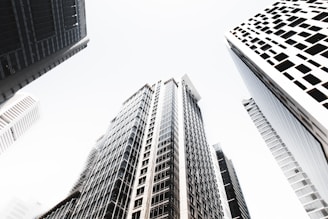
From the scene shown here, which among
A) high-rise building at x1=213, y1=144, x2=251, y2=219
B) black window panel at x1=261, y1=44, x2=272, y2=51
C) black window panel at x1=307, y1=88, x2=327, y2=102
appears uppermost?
black window panel at x1=307, y1=88, x2=327, y2=102

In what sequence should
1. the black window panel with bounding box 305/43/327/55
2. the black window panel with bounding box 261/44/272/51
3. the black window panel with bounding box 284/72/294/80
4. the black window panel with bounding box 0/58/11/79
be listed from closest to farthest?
the black window panel with bounding box 305/43/327/55 → the black window panel with bounding box 284/72/294/80 → the black window panel with bounding box 0/58/11/79 → the black window panel with bounding box 261/44/272/51

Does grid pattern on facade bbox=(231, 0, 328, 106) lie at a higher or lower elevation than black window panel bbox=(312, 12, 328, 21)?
lower

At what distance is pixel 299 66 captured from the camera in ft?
121

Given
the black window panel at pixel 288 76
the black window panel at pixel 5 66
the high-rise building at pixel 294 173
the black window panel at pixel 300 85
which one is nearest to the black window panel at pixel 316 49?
the black window panel at pixel 288 76

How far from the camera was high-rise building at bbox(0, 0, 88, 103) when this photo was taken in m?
45.5

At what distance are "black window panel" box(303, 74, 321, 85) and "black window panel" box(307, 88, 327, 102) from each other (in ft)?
5.03

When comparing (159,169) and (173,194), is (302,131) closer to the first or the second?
(173,194)

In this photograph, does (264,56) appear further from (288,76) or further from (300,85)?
(300,85)

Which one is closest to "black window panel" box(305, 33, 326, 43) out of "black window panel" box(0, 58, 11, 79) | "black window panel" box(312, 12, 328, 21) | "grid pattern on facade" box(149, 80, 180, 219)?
"black window panel" box(312, 12, 328, 21)

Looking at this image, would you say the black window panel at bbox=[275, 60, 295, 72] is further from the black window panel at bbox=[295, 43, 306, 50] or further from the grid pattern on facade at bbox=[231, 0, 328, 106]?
the black window panel at bbox=[295, 43, 306, 50]

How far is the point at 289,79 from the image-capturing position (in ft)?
120

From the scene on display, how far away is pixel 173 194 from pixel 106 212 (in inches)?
571

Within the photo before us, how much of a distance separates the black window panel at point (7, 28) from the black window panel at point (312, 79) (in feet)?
142

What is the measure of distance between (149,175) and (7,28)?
44898 millimetres
